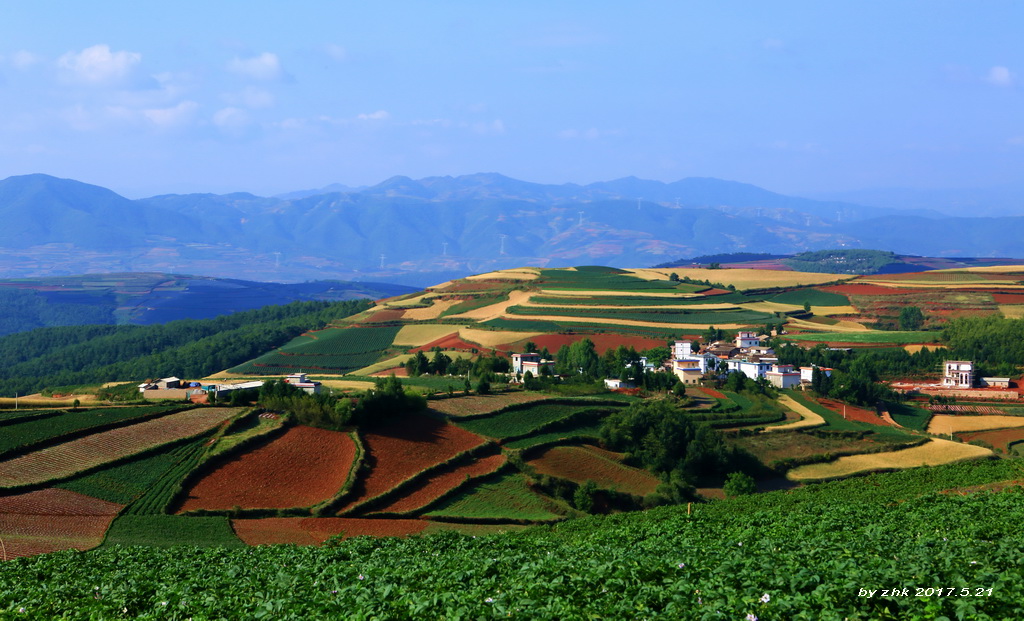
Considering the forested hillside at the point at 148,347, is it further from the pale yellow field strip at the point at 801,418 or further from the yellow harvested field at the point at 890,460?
the yellow harvested field at the point at 890,460

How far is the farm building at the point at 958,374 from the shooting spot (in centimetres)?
8775

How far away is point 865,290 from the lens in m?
144

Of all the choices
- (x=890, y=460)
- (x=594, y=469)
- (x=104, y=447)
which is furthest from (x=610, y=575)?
(x=890, y=460)

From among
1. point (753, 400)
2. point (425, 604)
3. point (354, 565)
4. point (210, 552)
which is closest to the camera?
point (425, 604)

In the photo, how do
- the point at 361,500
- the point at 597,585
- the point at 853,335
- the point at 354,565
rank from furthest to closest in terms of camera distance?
the point at 853,335
the point at 361,500
the point at 354,565
the point at 597,585

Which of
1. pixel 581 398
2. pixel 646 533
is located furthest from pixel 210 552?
pixel 581 398

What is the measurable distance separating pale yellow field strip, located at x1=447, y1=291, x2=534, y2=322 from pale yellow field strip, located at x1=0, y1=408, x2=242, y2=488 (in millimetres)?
75173

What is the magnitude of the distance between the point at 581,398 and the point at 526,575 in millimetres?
52212

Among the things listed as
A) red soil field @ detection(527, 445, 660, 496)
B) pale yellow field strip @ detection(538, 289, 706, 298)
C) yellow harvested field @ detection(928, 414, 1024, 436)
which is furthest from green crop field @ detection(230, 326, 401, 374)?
yellow harvested field @ detection(928, 414, 1024, 436)

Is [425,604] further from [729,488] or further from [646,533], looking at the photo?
[729,488]

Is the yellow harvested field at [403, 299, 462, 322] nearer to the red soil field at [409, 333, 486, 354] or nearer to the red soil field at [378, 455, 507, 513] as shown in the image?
the red soil field at [409, 333, 486, 354]

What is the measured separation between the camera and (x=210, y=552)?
81.7ft

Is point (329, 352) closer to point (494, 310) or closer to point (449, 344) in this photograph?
point (449, 344)

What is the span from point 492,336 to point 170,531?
249 feet
